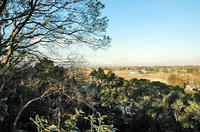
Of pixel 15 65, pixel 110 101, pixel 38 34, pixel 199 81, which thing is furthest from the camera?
pixel 199 81

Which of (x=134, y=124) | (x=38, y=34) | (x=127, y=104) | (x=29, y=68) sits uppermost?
(x=38, y=34)

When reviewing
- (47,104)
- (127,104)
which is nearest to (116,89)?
(127,104)

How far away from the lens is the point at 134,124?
372 inches

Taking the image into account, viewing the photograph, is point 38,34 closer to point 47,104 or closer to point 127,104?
point 47,104

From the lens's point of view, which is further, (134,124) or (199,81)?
(199,81)

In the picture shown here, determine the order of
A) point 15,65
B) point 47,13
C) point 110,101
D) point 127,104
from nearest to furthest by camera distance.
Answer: point 47,13 → point 15,65 → point 110,101 → point 127,104

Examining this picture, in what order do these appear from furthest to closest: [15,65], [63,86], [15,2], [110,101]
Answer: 1. [110,101]
2. [15,65]
3. [15,2]
4. [63,86]

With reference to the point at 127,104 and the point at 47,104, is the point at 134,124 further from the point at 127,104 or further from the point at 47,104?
the point at 47,104

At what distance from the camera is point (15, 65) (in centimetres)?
523

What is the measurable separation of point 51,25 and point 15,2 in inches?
52.9

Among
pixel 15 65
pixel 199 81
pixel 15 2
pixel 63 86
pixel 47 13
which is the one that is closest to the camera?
pixel 63 86

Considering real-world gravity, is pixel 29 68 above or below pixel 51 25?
below

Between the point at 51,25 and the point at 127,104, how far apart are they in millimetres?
8009

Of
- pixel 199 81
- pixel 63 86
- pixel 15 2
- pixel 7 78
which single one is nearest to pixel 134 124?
pixel 63 86
